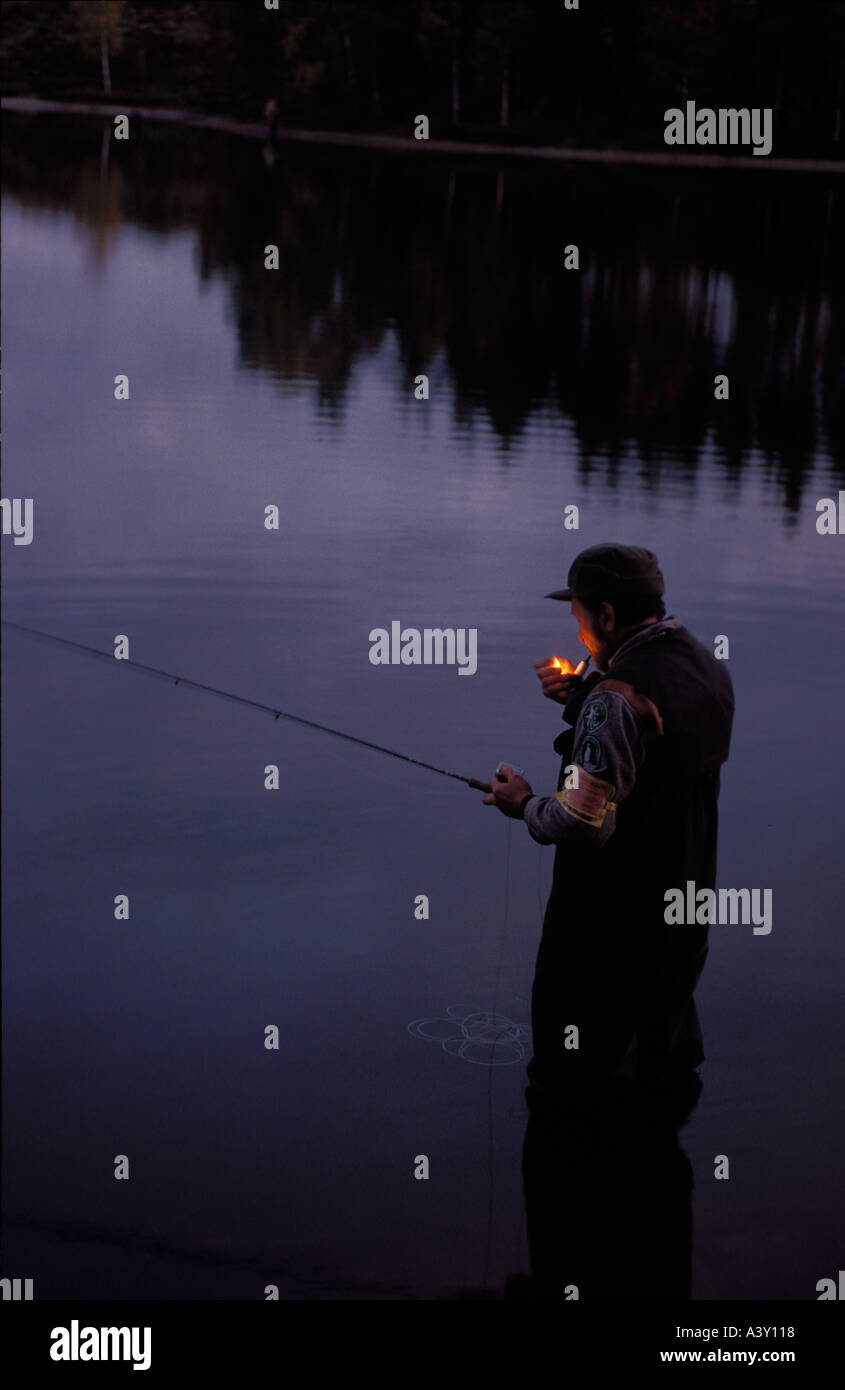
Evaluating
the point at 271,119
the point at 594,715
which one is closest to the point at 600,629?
the point at 594,715

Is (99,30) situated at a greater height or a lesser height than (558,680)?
greater

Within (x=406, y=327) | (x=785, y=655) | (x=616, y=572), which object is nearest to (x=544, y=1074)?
(x=616, y=572)

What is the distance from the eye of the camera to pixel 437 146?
5916cm

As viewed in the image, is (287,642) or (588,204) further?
(588,204)

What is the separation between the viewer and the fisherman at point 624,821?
391cm

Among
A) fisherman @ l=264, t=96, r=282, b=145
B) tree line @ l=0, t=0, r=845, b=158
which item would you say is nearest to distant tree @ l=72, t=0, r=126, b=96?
tree line @ l=0, t=0, r=845, b=158

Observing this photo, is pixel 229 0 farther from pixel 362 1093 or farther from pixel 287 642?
pixel 362 1093

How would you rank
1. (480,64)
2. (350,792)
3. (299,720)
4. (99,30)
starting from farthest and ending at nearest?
(99,30) → (480,64) → (350,792) → (299,720)

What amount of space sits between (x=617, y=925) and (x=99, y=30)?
75.5 meters

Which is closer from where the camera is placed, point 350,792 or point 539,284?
point 350,792

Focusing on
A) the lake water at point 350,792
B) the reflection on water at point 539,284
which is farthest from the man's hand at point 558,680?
the reflection on water at point 539,284

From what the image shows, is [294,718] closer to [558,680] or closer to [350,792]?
[558,680]

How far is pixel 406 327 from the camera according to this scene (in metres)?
22.2

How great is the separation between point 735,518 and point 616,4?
54602 mm
